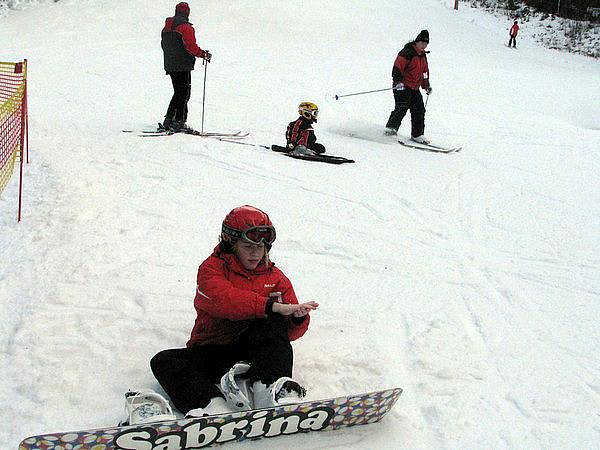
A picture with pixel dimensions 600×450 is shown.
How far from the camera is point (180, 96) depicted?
8.95m

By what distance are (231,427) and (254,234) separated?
99cm

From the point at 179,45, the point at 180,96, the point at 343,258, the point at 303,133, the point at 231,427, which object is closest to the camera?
the point at 231,427

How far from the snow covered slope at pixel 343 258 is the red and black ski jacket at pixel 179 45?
1175 millimetres

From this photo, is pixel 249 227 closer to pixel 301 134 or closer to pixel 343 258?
pixel 343 258

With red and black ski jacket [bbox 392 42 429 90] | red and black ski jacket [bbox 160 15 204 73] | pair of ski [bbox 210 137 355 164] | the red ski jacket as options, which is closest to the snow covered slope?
pair of ski [bbox 210 137 355 164]

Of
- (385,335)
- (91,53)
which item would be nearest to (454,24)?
(91,53)

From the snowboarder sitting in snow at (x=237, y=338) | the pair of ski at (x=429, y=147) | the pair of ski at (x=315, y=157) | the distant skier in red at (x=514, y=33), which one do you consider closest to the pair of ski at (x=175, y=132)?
the pair of ski at (x=315, y=157)

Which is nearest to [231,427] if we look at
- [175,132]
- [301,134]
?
[301,134]

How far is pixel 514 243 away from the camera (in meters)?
5.81

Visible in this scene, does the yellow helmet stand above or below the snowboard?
above

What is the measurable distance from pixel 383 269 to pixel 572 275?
1689mm

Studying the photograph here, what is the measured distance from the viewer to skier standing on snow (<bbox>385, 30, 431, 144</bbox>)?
948 cm

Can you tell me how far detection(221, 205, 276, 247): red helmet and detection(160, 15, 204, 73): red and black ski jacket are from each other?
591 cm

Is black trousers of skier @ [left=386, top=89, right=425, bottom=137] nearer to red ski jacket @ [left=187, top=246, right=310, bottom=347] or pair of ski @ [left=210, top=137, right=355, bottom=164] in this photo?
pair of ski @ [left=210, top=137, right=355, bottom=164]
